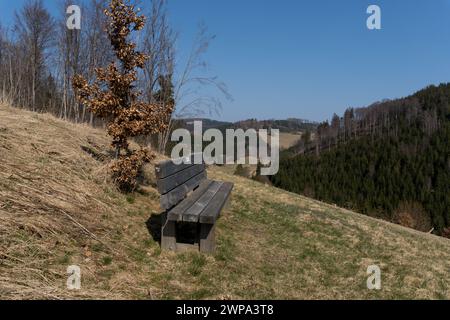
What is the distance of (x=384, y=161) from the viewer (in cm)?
11094

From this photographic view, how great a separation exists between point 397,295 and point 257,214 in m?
3.38

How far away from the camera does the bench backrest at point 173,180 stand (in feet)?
15.4

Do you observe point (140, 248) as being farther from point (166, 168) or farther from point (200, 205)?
point (166, 168)

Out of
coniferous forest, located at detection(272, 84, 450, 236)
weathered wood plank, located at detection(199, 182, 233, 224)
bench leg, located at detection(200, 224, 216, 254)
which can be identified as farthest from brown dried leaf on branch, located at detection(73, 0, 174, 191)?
coniferous forest, located at detection(272, 84, 450, 236)

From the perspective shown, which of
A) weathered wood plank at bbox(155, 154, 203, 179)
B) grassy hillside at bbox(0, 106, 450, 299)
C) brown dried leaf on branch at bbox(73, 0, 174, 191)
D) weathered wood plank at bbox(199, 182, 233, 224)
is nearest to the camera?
grassy hillside at bbox(0, 106, 450, 299)

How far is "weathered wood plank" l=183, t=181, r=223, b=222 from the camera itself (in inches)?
178

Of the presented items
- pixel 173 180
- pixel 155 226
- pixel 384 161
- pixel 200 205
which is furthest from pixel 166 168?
pixel 384 161

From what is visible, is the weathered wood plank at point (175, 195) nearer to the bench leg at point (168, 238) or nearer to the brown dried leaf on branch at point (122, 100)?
the bench leg at point (168, 238)

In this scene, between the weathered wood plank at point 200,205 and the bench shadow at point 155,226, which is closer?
the weathered wood plank at point 200,205

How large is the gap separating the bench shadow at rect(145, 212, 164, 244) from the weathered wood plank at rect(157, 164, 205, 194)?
39 cm

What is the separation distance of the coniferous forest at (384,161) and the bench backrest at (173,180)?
63.0 m

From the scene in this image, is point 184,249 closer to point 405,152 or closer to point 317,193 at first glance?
point 317,193

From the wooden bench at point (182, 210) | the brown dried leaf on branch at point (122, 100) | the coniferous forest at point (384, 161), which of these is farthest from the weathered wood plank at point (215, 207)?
the coniferous forest at point (384, 161)

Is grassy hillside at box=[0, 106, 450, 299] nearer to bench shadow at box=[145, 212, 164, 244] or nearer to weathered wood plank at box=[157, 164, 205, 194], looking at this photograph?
bench shadow at box=[145, 212, 164, 244]
